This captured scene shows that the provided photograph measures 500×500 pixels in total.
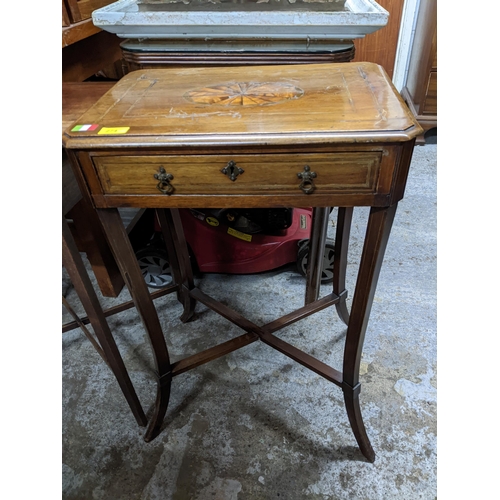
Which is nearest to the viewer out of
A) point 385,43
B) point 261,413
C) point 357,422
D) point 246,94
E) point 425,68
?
point 246,94

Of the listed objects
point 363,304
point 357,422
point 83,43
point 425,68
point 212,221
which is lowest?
point 357,422

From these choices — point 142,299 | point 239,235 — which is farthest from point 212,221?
point 142,299

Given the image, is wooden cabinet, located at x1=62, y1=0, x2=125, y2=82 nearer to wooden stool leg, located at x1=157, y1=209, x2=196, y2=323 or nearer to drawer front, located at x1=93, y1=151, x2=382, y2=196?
wooden stool leg, located at x1=157, y1=209, x2=196, y2=323

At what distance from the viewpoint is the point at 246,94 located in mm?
715

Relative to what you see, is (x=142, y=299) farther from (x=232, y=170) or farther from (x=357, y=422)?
(x=357, y=422)

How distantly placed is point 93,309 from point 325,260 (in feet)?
2.87

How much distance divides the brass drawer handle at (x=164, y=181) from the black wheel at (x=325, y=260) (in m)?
0.88

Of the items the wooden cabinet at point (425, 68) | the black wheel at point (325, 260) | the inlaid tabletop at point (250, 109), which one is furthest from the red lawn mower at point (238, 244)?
the wooden cabinet at point (425, 68)

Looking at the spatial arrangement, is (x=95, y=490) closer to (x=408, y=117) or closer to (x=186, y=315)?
(x=186, y=315)

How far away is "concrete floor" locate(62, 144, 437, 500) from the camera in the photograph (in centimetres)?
96

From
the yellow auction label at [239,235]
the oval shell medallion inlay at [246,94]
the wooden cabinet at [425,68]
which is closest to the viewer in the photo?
the oval shell medallion inlay at [246,94]

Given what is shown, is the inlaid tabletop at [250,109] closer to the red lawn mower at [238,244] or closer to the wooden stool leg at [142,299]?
the wooden stool leg at [142,299]

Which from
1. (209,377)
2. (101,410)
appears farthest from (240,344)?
(101,410)

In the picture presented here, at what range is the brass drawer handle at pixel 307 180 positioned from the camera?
60 centimetres
